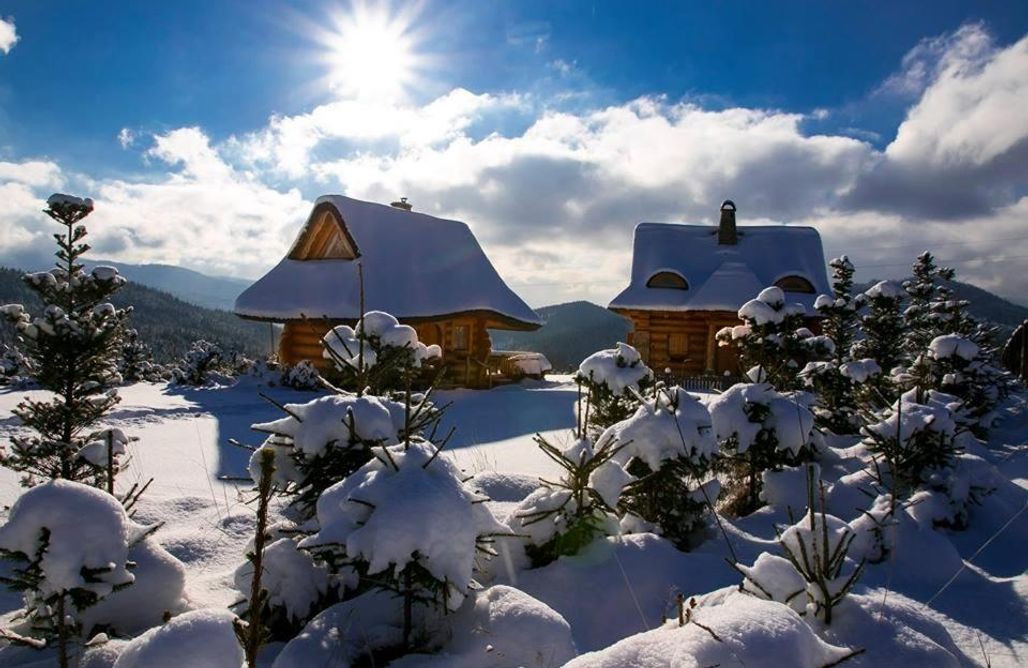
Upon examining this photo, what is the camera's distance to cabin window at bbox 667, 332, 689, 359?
2280cm

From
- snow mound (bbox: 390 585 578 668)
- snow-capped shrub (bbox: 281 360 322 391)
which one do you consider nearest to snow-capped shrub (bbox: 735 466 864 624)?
snow mound (bbox: 390 585 578 668)

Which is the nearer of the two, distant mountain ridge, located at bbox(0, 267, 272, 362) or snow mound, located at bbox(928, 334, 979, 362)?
snow mound, located at bbox(928, 334, 979, 362)

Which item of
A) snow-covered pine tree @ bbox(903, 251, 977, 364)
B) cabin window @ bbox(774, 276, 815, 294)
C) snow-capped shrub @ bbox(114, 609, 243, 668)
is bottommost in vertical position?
snow-capped shrub @ bbox(114, 609, 243, 668)

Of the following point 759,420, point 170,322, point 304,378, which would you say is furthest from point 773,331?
point 170,322

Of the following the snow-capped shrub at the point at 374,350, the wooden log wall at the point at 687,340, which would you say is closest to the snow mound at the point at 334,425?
the snow-capped shrub at the point at 374,350

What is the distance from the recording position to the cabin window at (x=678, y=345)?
898 inches

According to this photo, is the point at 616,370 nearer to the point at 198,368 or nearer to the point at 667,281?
the point at 198,368

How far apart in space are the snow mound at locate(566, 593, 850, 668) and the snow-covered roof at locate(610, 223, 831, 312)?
20.0m

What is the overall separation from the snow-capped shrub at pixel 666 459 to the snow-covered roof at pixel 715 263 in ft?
55.8

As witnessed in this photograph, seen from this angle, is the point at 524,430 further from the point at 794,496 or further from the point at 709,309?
the point at 709,309

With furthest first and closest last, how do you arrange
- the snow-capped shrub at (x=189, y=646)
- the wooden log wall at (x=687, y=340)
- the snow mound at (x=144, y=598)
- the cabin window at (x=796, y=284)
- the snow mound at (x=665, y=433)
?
1. the cabin window at (x=796, y=284)
2. the wooden log wall at (x=687, y=340)
3. the snow mound at (x=665, y=433)
4. the snow mound at (x=144, y=598)
5. the snow-capped shrub at (x=189, y=646)

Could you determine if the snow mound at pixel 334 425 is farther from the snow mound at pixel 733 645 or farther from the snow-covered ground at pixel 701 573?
the snow mound at pixel 733 645

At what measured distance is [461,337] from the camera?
770 inches

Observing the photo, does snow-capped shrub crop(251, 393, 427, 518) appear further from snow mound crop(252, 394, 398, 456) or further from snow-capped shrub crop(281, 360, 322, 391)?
snow-capped shrub crop(281, 360, 322, 391)
